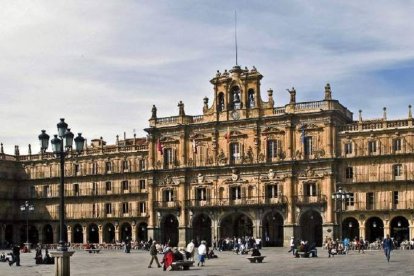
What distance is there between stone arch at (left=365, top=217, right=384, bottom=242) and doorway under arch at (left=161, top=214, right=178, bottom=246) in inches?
925

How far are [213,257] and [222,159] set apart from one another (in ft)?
102

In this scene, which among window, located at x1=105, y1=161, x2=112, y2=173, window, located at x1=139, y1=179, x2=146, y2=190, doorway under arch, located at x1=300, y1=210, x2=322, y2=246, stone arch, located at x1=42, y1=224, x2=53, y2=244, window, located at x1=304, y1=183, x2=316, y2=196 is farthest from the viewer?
stone arch, located at x1=42, y1=224, x2=53, y2=244

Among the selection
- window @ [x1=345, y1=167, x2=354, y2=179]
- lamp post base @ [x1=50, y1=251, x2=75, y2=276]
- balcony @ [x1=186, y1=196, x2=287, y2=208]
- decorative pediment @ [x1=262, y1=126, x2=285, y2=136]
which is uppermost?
decorative pediment @ [x1=262, y1=126, x2=285, y2=136]

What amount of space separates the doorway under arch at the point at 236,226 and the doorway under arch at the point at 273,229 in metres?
1.86

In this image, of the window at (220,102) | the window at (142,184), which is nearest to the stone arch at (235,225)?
the window at (220,102)

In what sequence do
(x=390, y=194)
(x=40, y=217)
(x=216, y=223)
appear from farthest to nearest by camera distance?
(x=40, y=217) → (x=216, y=223) → (x=390, y=194)

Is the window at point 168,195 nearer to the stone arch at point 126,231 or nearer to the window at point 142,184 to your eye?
the window at point 142,184

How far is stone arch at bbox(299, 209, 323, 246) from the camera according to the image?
285 feet

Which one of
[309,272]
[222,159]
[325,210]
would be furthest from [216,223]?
[309,272]

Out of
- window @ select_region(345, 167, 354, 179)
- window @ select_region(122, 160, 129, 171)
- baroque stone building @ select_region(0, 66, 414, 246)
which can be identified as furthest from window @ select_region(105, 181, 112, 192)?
window @ select_region(345, 167, 354, 179)

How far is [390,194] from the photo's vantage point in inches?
3233

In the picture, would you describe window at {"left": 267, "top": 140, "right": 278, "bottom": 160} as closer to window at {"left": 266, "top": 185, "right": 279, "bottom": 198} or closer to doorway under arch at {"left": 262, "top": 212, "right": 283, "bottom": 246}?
window at {"left": 266, "top": 185, "right": 279, "bottom": 198}

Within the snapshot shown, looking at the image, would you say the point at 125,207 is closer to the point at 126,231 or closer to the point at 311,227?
the point at 126,231

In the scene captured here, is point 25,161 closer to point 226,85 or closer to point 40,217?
point 40,217
